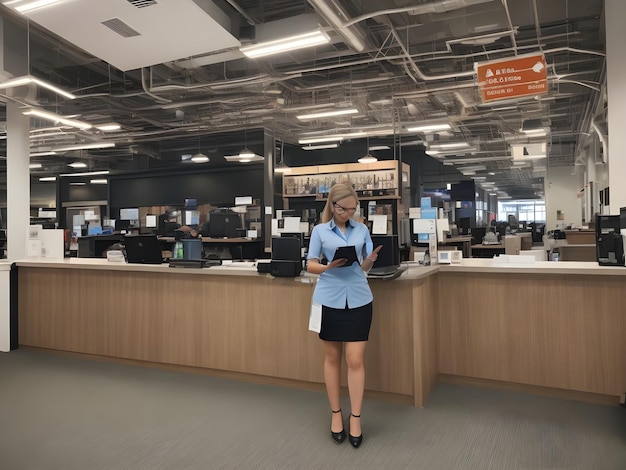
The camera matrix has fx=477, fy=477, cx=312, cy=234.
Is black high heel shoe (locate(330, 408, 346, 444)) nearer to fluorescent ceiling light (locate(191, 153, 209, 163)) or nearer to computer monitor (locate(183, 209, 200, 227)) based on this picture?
computer monitor (locate(183, 209, 200, 227))

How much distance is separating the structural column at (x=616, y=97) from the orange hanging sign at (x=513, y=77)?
182 centimetres

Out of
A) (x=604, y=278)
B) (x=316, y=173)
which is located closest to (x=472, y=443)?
(x=604, y=278)

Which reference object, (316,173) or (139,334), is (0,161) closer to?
(316,173)

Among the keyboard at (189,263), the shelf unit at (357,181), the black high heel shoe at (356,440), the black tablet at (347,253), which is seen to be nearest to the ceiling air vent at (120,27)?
the keyboard at (189,263)

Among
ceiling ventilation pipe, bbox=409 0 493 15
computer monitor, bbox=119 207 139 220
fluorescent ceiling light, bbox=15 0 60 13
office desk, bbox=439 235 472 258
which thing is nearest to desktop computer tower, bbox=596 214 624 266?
ceiling ventilation pipe, bbox=409 0 493 15

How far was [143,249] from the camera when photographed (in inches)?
197

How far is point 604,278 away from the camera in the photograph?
3727mm

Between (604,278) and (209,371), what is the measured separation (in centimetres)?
351

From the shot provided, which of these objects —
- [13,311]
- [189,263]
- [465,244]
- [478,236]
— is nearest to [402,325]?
[189,263]

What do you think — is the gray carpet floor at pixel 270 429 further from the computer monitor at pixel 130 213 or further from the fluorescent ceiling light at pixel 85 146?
the computer monitor at pixel 130 213

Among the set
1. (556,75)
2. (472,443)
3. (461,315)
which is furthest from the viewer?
(556,75)

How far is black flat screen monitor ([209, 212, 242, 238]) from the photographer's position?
10.6 m

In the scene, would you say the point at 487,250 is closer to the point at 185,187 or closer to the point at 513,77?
the point at 513,77

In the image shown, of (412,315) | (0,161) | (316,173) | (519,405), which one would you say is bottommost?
(519,405)
